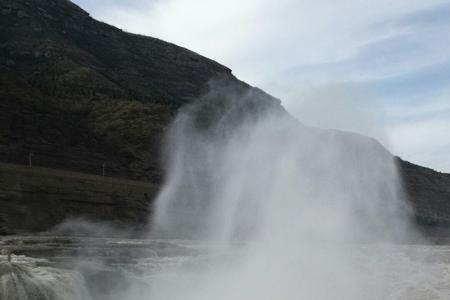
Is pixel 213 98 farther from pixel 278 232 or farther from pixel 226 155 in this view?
pixel 278 232

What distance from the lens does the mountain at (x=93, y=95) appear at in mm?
62156

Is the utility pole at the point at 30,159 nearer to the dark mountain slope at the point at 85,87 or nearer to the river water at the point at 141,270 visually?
the dark mountain slope at the point at 85,87

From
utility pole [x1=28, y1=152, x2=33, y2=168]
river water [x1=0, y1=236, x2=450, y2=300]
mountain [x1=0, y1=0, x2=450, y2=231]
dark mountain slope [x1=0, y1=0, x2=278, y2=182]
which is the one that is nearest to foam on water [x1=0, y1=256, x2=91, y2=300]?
river water [x1=0, y1=236, x2=450, y2=300]

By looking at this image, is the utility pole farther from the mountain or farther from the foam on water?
the foam on water

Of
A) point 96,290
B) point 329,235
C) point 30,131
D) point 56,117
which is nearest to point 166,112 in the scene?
point 56,117

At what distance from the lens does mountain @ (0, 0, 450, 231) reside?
6216 centimetres

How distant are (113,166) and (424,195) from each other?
77118mm

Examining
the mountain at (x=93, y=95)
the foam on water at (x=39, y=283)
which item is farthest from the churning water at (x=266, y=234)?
the mountain at (x=93, y=95)

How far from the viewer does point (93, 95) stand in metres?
90.9

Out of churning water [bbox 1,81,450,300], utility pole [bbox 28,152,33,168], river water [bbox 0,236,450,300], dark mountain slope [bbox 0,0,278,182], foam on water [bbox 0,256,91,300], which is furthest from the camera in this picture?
dark mountain slope [bbox 0,0,278,182]

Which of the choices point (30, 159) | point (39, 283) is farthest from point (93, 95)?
point (39, 283)

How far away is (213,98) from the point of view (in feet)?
412

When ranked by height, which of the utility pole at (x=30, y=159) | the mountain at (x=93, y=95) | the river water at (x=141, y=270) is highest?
the mountain at (x=93, y=95)

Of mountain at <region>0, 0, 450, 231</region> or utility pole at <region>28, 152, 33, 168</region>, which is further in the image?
mountain at <region>0, 0, 450, 231</region>
